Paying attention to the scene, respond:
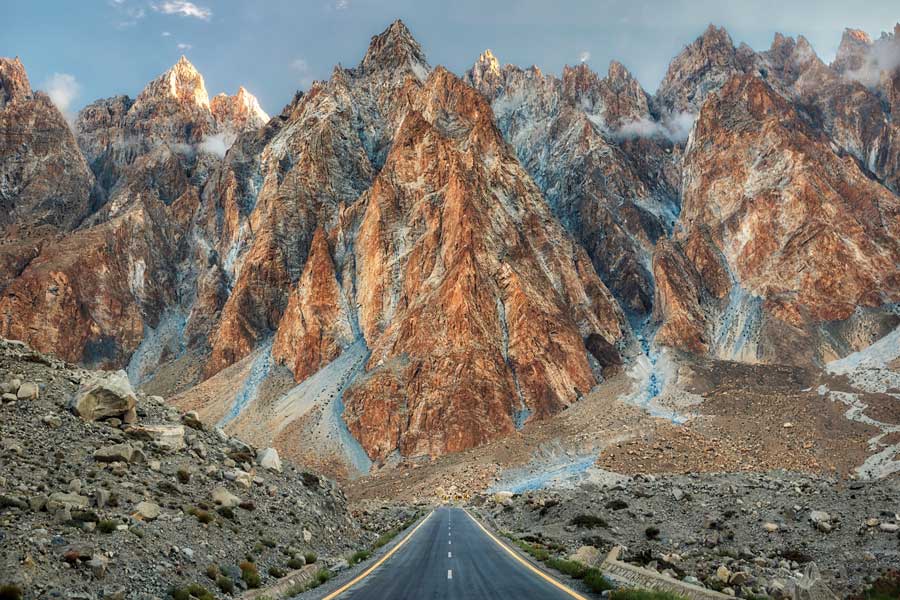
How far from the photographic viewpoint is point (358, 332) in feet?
387

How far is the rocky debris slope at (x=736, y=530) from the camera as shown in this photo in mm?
17922

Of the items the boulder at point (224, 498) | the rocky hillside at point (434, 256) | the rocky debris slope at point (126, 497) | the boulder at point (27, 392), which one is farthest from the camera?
the rocky hillside at point (434, 256)

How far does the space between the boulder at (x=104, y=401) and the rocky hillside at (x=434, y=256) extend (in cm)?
6894

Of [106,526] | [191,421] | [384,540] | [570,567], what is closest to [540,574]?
[570,567]

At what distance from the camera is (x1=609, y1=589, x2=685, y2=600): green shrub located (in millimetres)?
11955

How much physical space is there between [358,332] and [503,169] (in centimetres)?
5302

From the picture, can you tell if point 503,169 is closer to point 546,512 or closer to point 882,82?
point 546,512

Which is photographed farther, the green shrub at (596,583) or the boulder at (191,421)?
the boulder at (191,421)

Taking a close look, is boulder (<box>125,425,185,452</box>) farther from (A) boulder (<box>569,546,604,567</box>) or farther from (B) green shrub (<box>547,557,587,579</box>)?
(A) boulder (<box>569,546,604,567</box>)

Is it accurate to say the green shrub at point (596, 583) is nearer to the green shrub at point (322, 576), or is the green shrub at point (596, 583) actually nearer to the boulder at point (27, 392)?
the green shrub at point (322, 576)

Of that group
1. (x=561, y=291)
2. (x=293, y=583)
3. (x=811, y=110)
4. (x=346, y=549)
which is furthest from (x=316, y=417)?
(x=811, y=110)

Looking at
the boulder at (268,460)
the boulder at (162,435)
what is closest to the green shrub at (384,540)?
the boulder at (268,460)

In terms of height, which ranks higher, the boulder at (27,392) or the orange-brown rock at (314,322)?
the orange-brown rock at (314,322)

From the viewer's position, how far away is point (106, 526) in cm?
1241
